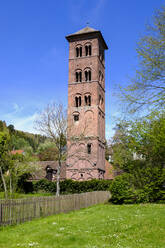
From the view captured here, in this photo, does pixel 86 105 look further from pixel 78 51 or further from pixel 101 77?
pixel 78 51

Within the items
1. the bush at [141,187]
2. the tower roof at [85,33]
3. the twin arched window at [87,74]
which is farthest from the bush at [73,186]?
the tower roof at [85,33]

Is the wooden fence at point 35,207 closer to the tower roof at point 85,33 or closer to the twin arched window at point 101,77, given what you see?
the twin arched window at point 101,77

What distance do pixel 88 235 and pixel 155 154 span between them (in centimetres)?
1192

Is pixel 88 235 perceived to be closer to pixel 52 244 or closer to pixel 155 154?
pixel 52 244

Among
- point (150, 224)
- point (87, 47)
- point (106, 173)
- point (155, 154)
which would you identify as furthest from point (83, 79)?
point (150, 224)

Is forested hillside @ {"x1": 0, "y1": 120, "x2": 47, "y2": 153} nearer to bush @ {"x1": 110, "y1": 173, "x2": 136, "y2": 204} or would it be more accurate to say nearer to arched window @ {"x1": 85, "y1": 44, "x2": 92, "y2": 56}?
bush @ {"x1": 110, "y1": 173, "x2": 136, "y2": 204}

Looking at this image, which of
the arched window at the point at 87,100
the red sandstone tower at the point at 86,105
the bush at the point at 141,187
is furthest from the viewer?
→ the arched window at the point at 87,100

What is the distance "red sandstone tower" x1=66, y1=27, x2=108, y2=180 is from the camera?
3731 centimetres

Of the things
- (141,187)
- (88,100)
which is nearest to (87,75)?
(88,100)

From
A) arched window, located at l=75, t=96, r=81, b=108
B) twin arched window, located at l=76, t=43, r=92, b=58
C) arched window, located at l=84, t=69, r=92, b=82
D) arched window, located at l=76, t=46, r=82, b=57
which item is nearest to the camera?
arched window, located at l=75, t=96, r=81, b=108

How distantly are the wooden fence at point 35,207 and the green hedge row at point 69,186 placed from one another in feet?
39.0

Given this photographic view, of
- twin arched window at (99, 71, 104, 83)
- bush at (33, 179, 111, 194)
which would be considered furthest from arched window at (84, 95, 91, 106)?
Result: bush at (33, 179, 111, 194)

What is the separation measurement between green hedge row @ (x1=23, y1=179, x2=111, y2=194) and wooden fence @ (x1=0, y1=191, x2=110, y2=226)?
1189 centimetres

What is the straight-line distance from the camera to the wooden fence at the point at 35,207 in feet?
35.8
